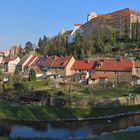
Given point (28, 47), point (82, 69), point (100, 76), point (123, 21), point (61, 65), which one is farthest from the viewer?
point (28, 47)

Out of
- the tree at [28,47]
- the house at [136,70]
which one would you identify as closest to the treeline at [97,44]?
the house at [136,70]

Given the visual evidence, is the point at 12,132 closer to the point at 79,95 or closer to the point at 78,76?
the point at 79,95

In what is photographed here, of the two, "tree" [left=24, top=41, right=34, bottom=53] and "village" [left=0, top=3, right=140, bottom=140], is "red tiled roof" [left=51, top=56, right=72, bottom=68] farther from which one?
"tree" [left=24, top=41, right=34, bottom=53]

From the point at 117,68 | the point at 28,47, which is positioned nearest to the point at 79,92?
the point at 117,68

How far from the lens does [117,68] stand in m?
78.1

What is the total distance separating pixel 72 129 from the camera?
40406 millimetres

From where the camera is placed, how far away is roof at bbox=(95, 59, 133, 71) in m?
77.6

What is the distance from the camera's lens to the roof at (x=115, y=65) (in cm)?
7756

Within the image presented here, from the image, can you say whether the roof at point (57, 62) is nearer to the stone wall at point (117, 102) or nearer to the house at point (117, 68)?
the house at point (117, 68)

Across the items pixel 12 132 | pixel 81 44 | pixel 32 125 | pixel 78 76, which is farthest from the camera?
pixel 81 44

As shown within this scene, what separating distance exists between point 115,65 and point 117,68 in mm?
1528

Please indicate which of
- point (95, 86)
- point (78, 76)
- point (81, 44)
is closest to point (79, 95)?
point (95, 86)

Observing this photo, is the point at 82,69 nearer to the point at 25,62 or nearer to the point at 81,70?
the point at 81,70

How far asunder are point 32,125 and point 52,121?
3334 mm
